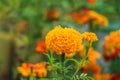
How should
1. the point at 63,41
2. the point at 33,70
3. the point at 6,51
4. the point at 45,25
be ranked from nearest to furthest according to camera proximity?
the point at 63,41 < the point at 33,70 < the point at 45,25 < the point at 6,51

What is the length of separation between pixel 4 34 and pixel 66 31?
2.49 metres

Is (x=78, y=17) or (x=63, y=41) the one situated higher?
(x=78, y=17)

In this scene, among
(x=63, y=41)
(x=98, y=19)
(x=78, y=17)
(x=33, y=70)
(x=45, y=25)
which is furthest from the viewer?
(x=78, y=17)

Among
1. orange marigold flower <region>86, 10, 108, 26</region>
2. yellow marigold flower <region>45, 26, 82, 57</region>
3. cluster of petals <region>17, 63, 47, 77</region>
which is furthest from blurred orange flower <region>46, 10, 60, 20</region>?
yellow marigold flower <region>45, 26, 82, 57</region>

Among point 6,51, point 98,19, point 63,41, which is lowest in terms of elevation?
point 63,41

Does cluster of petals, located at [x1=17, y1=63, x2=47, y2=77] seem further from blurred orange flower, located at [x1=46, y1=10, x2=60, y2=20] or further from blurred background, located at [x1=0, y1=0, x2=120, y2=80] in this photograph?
blurred orange flower, located at [x1=46, y1=10, x2=60, y2=20]

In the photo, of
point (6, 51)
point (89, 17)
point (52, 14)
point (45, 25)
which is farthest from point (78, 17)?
point (6, 51)

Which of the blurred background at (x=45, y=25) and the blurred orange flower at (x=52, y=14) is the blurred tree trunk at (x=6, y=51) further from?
the blurred orange flower at (x=52, y=14)

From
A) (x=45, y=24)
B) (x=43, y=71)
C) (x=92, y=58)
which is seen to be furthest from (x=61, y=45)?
(x=45, y=24)

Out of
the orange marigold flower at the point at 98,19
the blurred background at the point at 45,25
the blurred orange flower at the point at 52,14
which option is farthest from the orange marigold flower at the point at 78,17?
the orange marigold flower at the point at 98,19

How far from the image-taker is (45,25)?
3.84m

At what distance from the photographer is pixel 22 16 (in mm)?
3816

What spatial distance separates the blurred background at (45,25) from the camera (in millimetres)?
3367

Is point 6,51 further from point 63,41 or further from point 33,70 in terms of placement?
point 63,41
